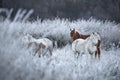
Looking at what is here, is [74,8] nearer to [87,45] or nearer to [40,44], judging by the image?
[87,45]

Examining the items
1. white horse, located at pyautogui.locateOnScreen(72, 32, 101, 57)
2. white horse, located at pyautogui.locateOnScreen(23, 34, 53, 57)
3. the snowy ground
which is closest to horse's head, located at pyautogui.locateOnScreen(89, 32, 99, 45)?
white horse, located at pyautogui.locateOnScreen(72, 32, 101, 57)

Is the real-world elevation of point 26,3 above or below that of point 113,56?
above

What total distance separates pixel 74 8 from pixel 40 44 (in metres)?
0.68

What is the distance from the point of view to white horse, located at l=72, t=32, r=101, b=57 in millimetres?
2615

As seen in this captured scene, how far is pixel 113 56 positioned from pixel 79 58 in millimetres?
424

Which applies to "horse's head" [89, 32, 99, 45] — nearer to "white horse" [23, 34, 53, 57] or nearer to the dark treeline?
the dark treeline

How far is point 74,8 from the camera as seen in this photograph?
287 centimetres

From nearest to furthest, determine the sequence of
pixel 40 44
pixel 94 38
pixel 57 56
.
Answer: pixel 40 44, pixel 57 56, pixel 94 38

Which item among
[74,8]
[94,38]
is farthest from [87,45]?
[74,8]

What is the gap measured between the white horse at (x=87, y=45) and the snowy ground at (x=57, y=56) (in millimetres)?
63

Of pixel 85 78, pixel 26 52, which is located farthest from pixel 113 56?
pixel 26 52

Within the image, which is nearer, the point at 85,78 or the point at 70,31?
the point at 85,78

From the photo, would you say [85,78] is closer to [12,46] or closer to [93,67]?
[93,67]

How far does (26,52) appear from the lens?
5.93ft
